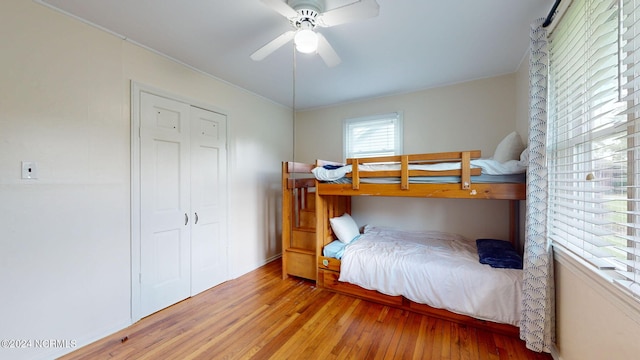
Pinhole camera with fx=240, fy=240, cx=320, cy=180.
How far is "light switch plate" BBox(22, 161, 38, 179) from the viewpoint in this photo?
1.60m

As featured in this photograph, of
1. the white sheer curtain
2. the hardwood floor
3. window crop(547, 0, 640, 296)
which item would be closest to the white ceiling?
the white sheer curtain

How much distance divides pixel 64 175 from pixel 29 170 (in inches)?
6.6

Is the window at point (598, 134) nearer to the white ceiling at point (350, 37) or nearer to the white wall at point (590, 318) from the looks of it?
the white wall at point (590, 318)

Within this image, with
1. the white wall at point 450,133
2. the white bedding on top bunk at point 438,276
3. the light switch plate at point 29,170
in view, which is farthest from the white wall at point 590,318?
the light switch plate at point 29,170

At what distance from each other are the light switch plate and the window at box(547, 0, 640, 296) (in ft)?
10.4

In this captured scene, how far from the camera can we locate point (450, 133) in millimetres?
3152

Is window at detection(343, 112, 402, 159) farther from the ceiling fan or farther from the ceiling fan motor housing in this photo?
the ceiling fan motor housing

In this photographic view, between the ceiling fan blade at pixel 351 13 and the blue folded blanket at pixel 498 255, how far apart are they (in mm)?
2182

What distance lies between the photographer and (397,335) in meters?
1.96

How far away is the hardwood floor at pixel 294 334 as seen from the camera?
1.75m

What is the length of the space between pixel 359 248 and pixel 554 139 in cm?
185

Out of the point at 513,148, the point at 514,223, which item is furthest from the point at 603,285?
the point at 514,223

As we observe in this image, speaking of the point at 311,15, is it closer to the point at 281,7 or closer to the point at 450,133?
the point at 281,7

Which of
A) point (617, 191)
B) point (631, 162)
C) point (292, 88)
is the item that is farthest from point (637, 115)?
point (292, 88)
